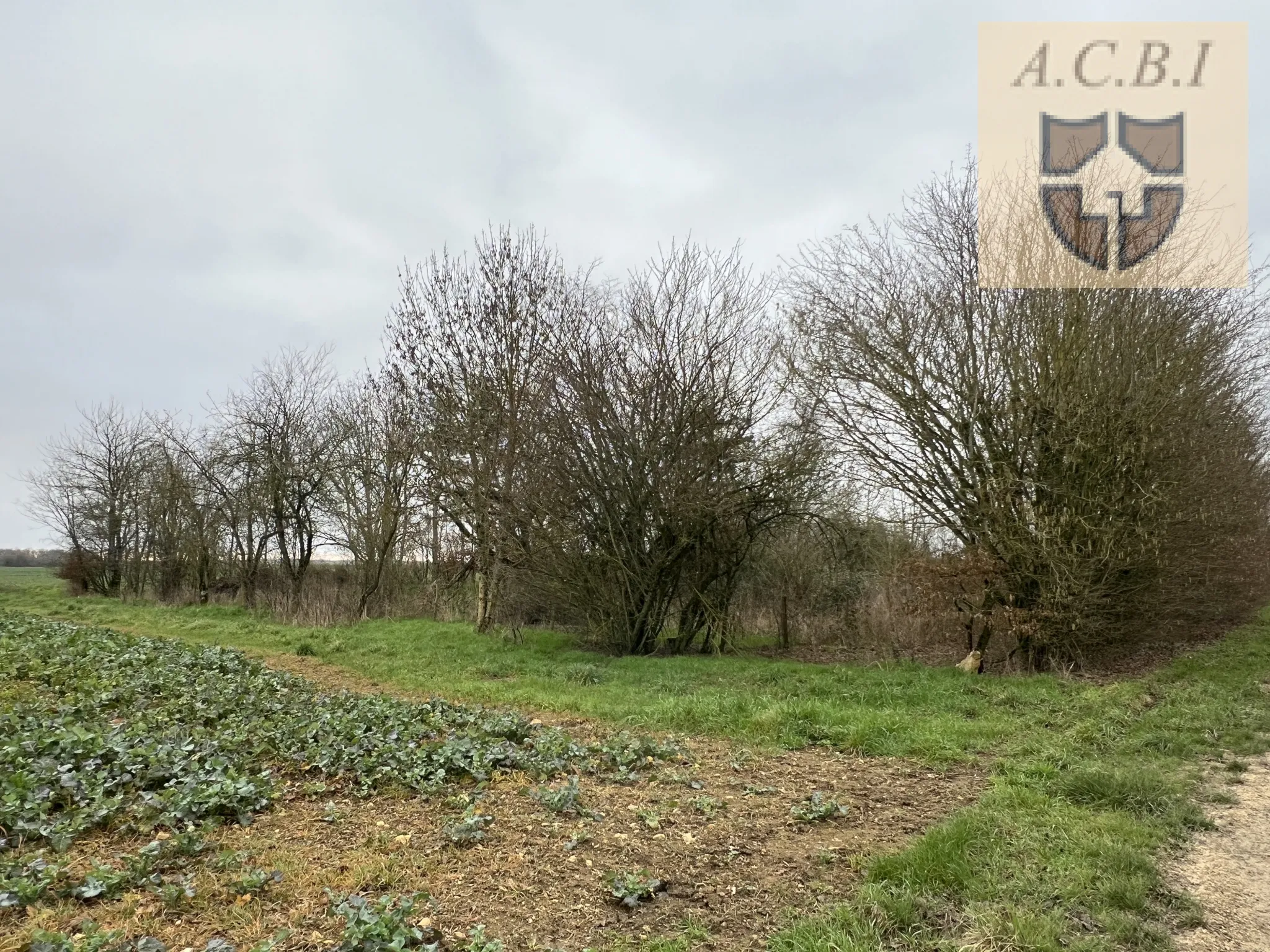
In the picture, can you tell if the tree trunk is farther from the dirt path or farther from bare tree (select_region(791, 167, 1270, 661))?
the dirt path

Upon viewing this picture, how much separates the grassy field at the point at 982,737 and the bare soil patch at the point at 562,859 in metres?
0.33

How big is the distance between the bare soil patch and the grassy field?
33cm

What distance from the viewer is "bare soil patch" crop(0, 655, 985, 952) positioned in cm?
286

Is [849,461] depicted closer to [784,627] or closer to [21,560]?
[784,627]

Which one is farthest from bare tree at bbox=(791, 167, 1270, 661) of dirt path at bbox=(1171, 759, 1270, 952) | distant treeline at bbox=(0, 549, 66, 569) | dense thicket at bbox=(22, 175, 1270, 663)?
distant treeline at bbox=(0, 549, 66, 569)

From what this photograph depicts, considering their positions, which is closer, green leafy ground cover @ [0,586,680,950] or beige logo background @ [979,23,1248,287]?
green leafy ground cover @ [0,586,680,950]

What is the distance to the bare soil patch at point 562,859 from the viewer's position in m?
2.86

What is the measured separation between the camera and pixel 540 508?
12.8 meters

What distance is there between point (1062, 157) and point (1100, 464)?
458cm

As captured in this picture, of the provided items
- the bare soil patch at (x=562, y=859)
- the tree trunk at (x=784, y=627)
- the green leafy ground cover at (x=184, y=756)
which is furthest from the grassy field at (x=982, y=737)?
the tree trunk at (x=784, y=627)

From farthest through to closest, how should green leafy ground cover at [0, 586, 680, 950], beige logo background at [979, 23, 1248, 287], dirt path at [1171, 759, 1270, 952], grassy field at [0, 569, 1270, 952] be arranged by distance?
beige logo background at [979, 23, 1248, 287] < green leafy ground cover at [0, 586, 680, 950] < grassy field at [0, 569, 1270, 952] < dirt path at [1171, 759, 1270, 952]

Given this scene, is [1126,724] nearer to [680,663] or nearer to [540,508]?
[680,663]

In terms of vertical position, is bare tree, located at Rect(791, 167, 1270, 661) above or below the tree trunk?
above

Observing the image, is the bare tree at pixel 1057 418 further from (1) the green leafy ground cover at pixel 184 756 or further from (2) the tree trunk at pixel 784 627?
(1) the green leafy ground cover at pixel 184 756
